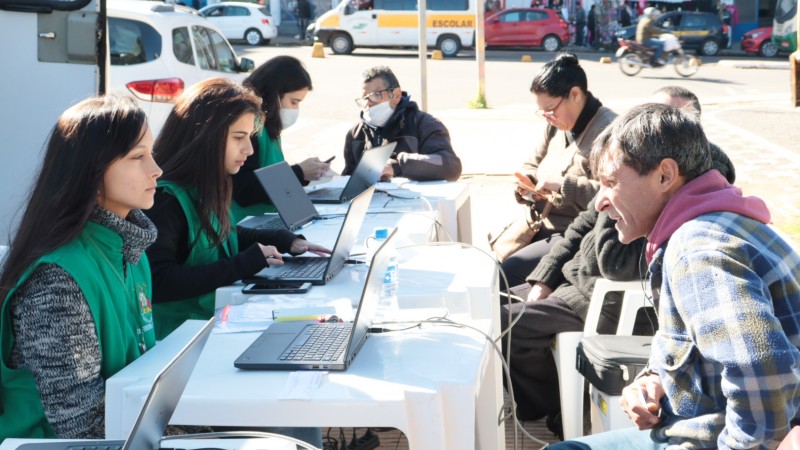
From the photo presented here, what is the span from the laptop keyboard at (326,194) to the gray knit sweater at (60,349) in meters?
2.67

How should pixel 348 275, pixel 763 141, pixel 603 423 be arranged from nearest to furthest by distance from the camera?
pixel 603 423, pixel 348 275, pixel 763 141

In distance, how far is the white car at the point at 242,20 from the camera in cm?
2659

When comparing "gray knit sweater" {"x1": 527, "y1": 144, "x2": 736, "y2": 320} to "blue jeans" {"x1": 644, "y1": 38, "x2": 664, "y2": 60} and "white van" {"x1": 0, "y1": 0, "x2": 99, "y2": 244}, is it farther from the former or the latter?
"blue jeans" {"x1": 644, "y1": 38, "x2": 664, "y2": 60}

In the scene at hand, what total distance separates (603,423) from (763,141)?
9.22m

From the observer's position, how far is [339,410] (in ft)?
7.70

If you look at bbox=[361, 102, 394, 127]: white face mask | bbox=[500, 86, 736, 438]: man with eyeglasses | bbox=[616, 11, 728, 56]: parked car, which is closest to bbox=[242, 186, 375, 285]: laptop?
bbox=[500, 86, 736, 438]: man with eyeglasses

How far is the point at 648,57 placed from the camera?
21.0 metres

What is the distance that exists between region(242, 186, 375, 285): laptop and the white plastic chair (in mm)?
931

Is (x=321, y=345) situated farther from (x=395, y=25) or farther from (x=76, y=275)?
(x=395, y=25)

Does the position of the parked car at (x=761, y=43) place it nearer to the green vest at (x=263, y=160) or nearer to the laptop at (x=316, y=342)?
the green vest at (x=263, y=160)

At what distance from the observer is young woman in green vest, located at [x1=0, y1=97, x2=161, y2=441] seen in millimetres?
2340

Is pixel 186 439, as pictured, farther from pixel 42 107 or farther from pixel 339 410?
pixel 42 107

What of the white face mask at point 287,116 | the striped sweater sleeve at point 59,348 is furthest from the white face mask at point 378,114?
the striped sweater sleeve at point 59,348

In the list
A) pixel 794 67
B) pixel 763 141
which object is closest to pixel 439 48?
pixel 763 141
